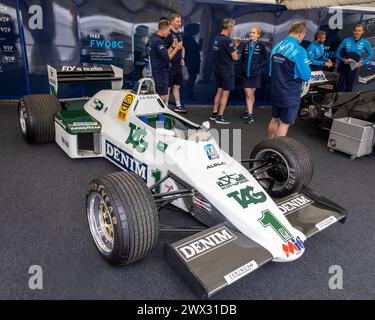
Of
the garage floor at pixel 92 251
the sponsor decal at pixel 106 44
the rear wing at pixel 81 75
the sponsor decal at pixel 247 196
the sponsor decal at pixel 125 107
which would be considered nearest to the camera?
the garage floor at pixel 92 251

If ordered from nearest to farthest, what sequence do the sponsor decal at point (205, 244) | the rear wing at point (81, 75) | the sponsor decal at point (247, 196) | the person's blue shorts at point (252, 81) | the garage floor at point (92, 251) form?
the sponsor decal at point (205, 244) → the garage floor at point (92, 251) → the sponsor decal at point (247, 196) → the rear wing at point (81, 75) → the person's blue shorts at point (252, 81)

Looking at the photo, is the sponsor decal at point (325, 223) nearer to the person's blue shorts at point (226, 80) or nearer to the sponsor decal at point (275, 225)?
the sponsor decal at point (275, 225)

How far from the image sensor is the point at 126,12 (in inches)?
241

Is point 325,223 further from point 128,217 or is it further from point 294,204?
point 128,217

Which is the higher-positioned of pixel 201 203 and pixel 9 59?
pixel 9 59

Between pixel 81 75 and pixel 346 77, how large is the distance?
17.8 ft

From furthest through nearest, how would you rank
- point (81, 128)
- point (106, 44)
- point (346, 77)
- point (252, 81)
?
1. point (346, 77)
2. point (106, 44)
3. point (252, 81)
4. point (81, 128)

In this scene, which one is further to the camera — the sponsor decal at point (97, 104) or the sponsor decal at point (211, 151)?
A: the sponsor decal at point (97, 104)

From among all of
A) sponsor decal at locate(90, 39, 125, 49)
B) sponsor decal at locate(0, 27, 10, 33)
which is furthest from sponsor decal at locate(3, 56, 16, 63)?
sponsor decal at locate(90, 39, 125, 49)

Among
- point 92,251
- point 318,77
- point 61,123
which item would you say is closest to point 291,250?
point 92,251

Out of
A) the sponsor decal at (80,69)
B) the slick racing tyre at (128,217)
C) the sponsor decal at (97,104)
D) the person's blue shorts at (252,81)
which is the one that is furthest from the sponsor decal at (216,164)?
the person's blue shorts at (252,81)

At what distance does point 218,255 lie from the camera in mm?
1965

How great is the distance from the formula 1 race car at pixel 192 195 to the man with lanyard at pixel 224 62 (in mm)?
2255

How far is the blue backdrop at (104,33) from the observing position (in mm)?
5902
